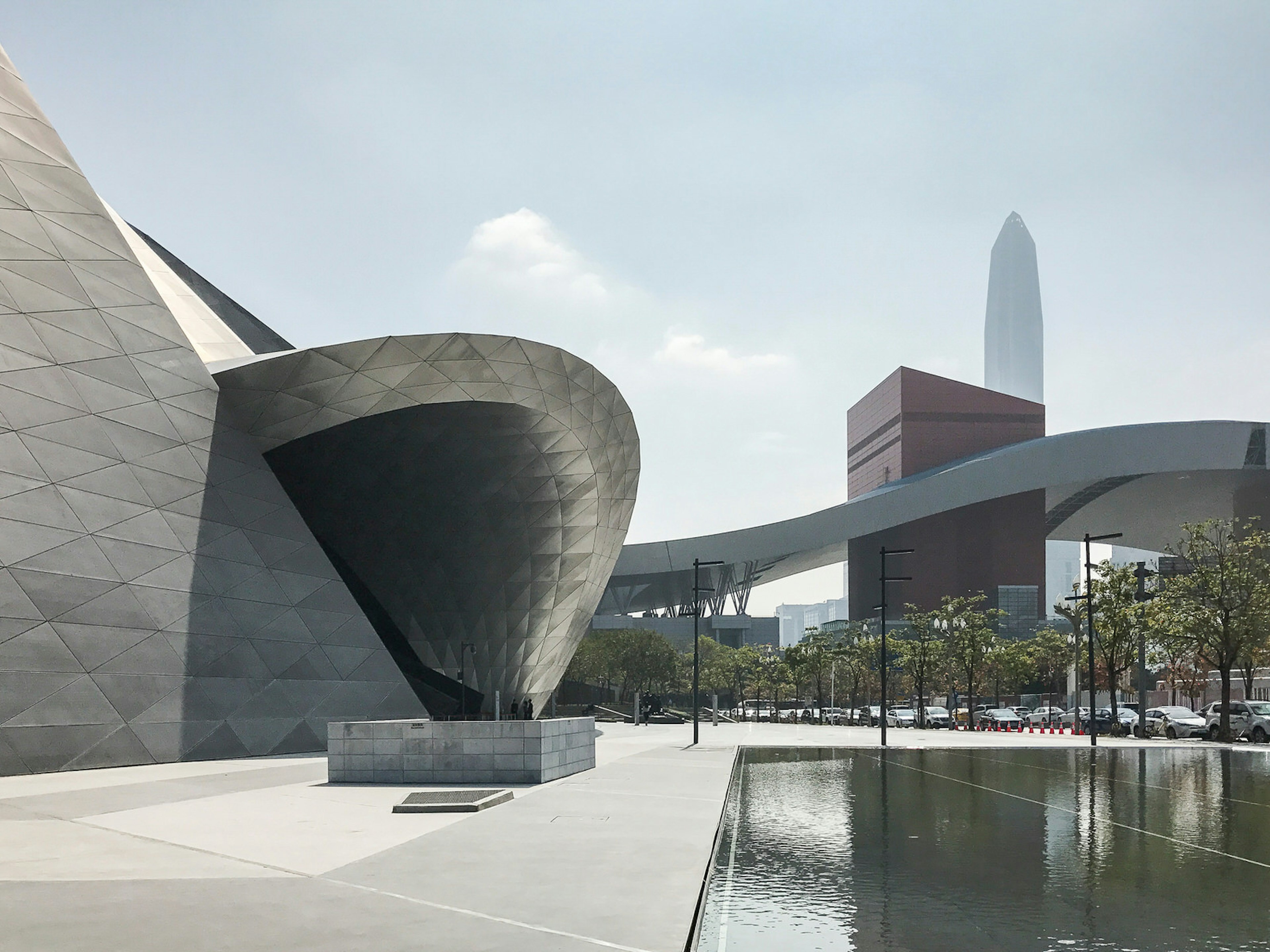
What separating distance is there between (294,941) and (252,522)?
70.9ft

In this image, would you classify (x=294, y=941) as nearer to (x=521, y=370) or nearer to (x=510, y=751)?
(x=510, y=751)

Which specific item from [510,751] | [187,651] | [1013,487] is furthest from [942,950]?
[1013,487]

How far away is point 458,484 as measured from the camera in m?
36.2

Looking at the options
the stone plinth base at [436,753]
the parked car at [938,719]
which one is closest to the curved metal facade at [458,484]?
the stone plinth base at [436,753]

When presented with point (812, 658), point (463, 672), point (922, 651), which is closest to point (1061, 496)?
point (812, 658)

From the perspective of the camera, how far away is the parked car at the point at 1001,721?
60125 mm

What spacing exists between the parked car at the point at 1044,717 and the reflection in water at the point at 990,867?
147 ft

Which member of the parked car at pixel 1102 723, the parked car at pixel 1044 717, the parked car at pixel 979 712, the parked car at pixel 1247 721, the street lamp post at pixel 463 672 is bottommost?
the parked car at pixel 979 712

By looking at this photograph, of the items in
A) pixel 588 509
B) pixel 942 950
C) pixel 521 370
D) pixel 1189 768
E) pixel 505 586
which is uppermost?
pixel 521 370

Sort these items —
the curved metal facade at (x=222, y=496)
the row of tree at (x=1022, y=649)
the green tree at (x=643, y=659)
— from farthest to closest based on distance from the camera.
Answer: the green tree at (x=643, y=659)
the row of tree at (x=1022, y=649)
the curved metal facade at (x=222, y=496)

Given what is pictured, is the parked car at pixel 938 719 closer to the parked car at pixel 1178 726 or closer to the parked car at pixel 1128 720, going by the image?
the parked car at pixel 1128 720

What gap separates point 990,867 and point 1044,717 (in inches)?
2469

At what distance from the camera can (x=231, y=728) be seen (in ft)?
79.2

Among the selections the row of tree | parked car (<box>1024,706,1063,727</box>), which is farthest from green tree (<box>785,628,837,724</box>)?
parked car (<box>1024,706,1063,727</box>)
